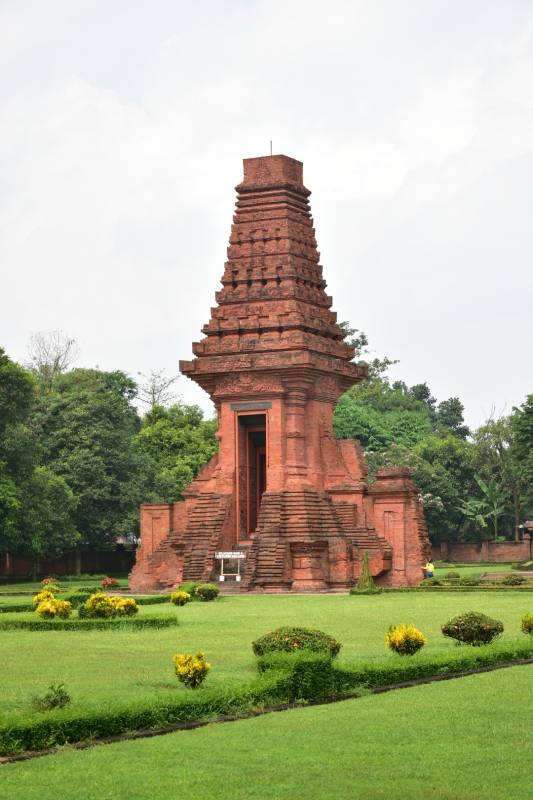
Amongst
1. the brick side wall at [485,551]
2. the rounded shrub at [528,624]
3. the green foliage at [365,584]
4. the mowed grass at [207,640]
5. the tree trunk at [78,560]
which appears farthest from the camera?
the brick side wall at [485,551]

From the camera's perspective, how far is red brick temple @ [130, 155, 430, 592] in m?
43.7

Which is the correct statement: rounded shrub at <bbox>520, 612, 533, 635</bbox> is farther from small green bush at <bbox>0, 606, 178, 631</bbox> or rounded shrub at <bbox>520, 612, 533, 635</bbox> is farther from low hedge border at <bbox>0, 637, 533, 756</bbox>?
small green bush at <bbox>0, 606, 178, 631</bbox>

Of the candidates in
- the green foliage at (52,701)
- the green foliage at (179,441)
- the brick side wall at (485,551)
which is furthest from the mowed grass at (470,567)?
the green foliage at (52,701)

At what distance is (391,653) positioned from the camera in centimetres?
2186

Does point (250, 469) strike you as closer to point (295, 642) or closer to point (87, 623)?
point (87, 623)

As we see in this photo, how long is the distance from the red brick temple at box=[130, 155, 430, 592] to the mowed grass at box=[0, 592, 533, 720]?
4293mm

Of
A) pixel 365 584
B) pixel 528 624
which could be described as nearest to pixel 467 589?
pixel 365 584

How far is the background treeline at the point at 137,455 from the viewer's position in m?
52.1

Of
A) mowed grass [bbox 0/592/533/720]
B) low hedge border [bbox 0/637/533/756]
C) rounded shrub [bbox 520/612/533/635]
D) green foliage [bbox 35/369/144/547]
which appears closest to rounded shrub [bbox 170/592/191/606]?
mowed grass [bbox 0/592/533/720]

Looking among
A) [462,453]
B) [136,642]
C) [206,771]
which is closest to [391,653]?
[136,642]

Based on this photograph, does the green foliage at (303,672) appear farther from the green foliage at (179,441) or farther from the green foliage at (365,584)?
the green foliage at (179,441)

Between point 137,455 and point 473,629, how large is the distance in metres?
40.2

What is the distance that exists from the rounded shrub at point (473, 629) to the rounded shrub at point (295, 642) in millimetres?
3896

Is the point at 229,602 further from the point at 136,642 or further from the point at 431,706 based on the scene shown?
the point at 431,706
